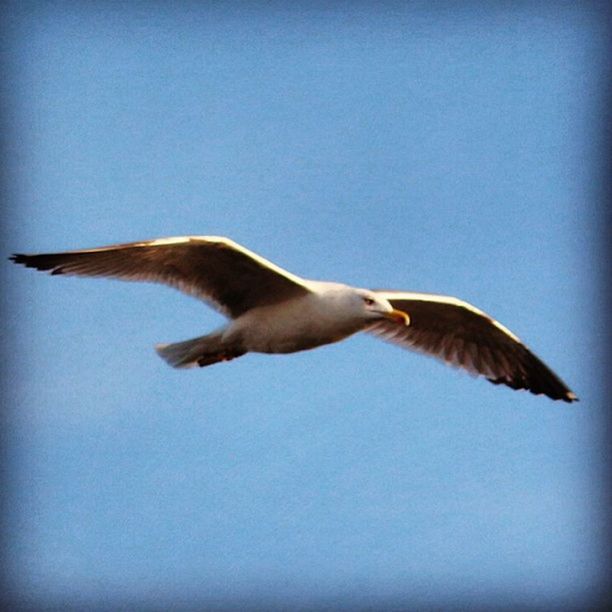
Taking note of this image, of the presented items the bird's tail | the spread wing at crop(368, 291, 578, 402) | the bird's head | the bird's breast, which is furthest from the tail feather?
the spread wing at crop(368, 291, 578, 402)

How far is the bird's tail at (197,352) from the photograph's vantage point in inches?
189

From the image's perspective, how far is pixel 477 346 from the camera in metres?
5.74

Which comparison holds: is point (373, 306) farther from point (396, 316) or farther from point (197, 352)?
point (197, 352)

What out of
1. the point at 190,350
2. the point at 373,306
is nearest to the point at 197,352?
the point at 190,350

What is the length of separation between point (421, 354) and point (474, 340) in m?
0.26

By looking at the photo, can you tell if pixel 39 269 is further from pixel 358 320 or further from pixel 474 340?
pixel 474 340

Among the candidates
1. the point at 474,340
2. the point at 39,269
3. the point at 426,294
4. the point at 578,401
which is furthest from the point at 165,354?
the point at 578,401

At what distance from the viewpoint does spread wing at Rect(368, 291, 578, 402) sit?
18.5 ft

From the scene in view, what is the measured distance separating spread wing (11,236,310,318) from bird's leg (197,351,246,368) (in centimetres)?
15

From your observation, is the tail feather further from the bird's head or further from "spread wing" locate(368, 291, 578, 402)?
"spread wing" locate(368, 291, 578, 402)

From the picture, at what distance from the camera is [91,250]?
4660mm

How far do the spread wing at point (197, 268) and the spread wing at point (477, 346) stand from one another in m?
1.06

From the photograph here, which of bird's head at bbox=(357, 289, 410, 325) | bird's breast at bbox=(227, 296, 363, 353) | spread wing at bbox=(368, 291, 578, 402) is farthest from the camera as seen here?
spread wing at bbox=(368, 291, 578, 402)

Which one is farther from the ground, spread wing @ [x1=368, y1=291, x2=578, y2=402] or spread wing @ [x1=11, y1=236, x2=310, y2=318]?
spread wing @ [x1=11, y1=236, x2=310, y2=318]
